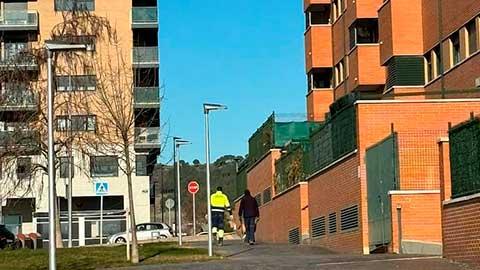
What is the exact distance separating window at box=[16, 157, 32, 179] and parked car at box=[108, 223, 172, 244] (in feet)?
46.3

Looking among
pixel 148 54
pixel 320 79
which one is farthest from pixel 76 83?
pixel 148 54

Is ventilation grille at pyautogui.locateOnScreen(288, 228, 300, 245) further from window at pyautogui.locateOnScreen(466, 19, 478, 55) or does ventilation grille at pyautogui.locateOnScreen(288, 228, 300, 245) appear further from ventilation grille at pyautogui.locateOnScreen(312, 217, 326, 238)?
window at pyautogui.locateOnScreen(466, 19, 478, 55)

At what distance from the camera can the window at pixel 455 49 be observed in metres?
34.7

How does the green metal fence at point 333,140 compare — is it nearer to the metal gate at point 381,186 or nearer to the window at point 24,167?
the metal gate at point 381,186

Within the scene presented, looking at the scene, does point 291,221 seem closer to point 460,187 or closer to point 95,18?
point 95,18

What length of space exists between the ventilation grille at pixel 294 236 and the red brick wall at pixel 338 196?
7.71ft

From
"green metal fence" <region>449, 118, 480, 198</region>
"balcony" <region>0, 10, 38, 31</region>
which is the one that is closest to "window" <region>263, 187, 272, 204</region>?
"green metal fence" <region>449, 118, 480, 198</region>

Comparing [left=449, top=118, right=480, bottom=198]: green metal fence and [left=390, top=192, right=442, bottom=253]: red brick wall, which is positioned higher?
[left=449, top=118, right=480, bottom=198]: green metal fence

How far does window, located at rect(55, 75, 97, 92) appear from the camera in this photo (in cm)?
3741

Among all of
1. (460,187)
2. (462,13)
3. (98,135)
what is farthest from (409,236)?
(98,135)

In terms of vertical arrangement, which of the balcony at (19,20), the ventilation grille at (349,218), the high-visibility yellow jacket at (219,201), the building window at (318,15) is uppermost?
the balcony at (19,20)

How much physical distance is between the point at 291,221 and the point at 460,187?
756 inches

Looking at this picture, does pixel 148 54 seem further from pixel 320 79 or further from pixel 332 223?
pixel 332 223

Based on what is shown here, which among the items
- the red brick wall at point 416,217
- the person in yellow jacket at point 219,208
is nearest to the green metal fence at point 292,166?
the person in yellow jacket at point 219,208
